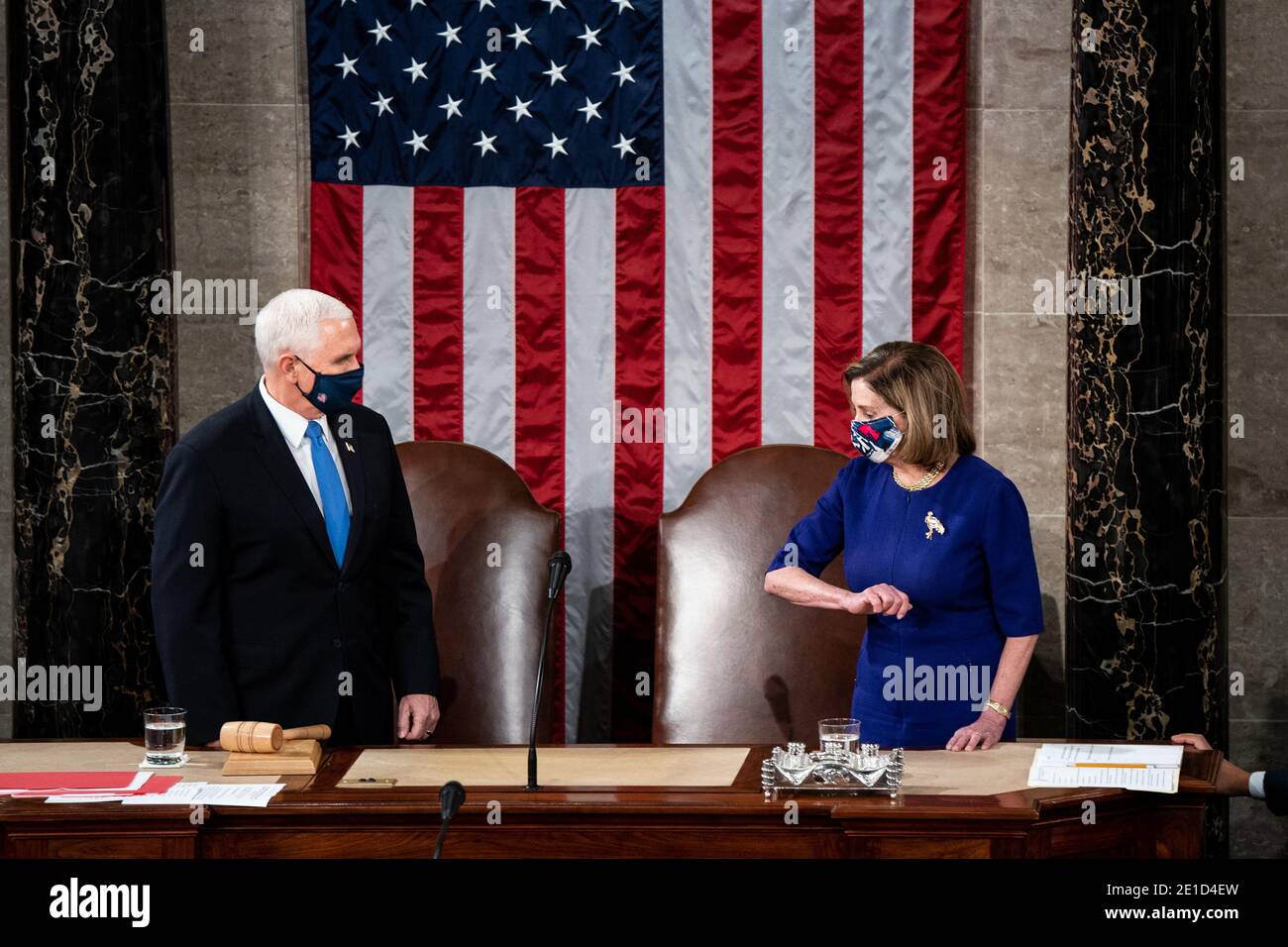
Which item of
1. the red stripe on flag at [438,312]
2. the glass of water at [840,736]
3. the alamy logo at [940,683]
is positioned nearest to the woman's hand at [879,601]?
the alamy logo at [940,683]

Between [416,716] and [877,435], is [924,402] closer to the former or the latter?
[877,435]

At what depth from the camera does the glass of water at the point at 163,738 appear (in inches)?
129

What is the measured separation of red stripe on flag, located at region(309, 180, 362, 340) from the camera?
543cm

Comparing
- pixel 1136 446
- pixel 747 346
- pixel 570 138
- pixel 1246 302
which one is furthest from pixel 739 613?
pixel 1246 302

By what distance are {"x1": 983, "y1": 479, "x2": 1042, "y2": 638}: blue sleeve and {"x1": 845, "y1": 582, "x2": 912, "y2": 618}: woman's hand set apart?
29 centimetres

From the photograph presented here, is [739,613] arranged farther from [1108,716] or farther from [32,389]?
[32,389]

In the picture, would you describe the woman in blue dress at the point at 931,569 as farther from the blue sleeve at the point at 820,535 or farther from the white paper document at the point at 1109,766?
the white paper document at the point at 1109,766

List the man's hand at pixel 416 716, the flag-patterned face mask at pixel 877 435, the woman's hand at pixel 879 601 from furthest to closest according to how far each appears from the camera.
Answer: the man's hand at pixel 416 716 < the flag-patterned face mask at pixel 877 435 < the woman's hand at pixel 879 601

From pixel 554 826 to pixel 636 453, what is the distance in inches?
107

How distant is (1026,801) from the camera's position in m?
2.88

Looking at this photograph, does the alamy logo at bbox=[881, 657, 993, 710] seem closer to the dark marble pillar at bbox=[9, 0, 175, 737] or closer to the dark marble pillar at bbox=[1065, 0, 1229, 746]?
the dark marble pillar at bbox=[1065, 0, 1229, 746]

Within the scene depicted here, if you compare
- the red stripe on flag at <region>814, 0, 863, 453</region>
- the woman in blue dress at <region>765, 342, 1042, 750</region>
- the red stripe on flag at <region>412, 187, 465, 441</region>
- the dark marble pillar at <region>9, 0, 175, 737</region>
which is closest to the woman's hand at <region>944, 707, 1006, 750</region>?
the woman in blue dress at <region>765, 342, 1042, 750</region>

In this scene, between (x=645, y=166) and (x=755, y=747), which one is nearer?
(x=755, y=747)

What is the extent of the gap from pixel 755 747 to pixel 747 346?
228 cm
